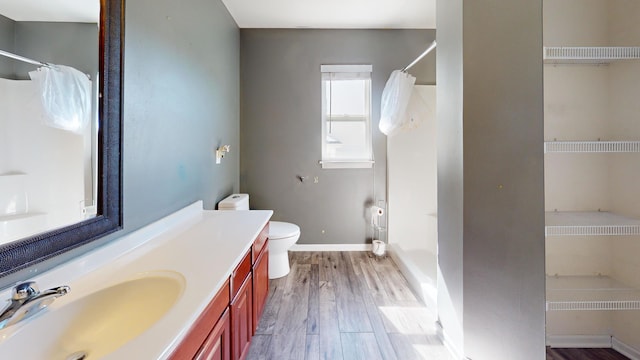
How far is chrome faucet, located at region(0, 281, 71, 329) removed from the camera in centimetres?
70

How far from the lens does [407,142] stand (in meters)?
3.12

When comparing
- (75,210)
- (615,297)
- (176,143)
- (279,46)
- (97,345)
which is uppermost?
(279,46)

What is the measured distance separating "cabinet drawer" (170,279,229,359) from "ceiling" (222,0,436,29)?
2701 mm

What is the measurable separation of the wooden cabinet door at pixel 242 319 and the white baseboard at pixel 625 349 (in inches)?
90.1

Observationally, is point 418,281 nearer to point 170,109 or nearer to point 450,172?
point 450,172

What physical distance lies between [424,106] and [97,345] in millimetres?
3120

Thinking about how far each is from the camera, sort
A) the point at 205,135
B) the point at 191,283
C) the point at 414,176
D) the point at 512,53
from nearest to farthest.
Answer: the point at 191,283 < the point at 512,53 < the point at 205,135 < the point at 414,176

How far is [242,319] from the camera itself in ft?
4.52

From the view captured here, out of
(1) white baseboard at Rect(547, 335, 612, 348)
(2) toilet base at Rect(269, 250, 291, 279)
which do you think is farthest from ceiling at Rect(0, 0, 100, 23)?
(1) white baseboard at Rect(547, 335, 612, 348)

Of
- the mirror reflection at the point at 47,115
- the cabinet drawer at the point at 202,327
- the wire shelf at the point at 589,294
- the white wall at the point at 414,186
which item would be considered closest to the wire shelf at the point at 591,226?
the wire shelf at the point at 589,294

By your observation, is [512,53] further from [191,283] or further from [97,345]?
[97,345]

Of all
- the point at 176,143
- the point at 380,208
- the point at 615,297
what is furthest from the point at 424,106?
the point at 176,143

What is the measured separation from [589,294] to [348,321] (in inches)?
57.4

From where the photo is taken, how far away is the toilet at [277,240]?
244 cm
